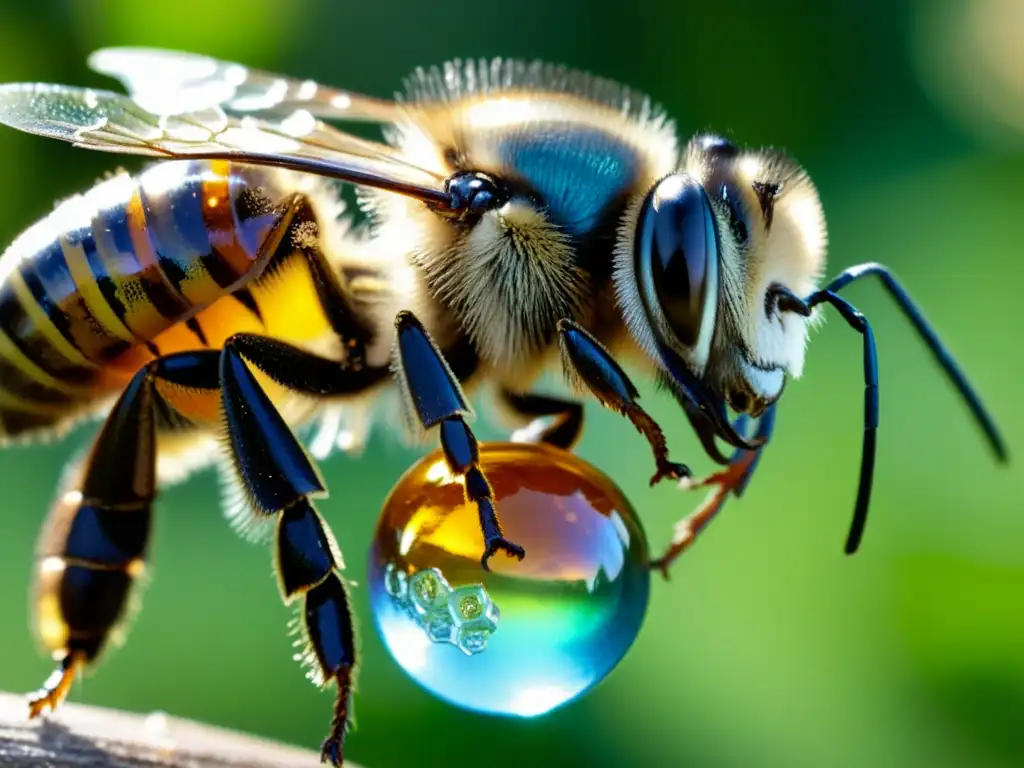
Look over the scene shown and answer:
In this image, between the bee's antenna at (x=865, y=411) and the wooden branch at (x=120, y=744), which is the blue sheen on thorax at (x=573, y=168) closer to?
the bee's antenna at (x=865, y=411)

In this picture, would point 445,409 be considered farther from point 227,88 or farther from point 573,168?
point 227,88

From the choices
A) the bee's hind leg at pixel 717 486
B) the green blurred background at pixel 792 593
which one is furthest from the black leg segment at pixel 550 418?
the green blurred background at pixel 792 593

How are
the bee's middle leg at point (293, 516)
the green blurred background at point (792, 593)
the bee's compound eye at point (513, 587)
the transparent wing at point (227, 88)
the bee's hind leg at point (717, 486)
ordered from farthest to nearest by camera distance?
1. the green blurred background at point (792, 593)
2. the transparent wing at point (227, 88)
3. the bee's hind leg at point (717, 486)
4. the bee's middle leg at point (293, 516)
5. the bee's compound eye at point (513, 587)

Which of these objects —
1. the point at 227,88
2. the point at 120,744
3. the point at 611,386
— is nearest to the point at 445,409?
the point at 611,386

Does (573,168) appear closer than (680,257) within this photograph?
No

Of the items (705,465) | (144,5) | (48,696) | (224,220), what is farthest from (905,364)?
Result: (144,5)

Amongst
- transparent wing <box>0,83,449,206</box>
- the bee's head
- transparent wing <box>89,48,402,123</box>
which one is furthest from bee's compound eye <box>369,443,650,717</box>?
transparent wing <box>89,48,402,123</box>
